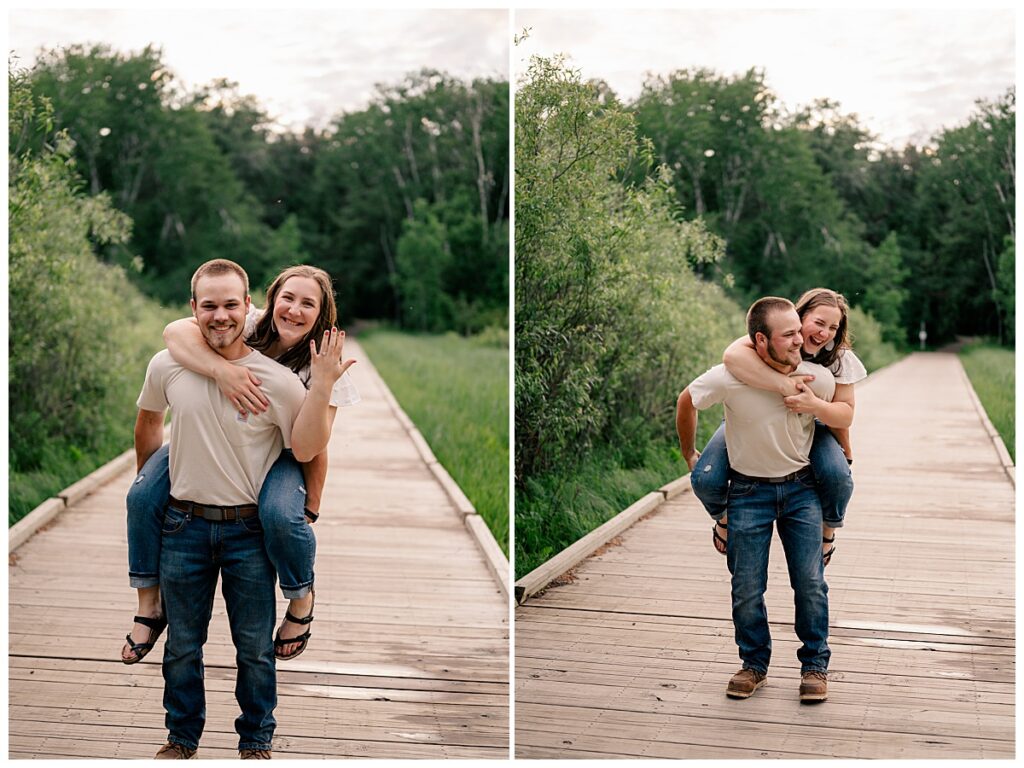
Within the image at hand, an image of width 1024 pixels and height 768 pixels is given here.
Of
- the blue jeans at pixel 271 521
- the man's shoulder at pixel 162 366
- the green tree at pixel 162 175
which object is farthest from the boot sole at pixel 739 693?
the green tree at pixel 162 175

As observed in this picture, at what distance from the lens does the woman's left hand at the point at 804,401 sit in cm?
270

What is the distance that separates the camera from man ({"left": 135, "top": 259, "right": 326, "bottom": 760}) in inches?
95.2

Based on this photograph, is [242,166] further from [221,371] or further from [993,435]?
[993,435]

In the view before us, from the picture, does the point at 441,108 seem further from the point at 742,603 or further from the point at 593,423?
the point at 742,603

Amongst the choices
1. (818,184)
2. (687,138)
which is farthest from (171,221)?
(818,184)

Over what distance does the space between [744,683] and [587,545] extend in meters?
1.18

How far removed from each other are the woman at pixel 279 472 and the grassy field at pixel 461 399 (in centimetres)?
233

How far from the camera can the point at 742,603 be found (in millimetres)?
2863

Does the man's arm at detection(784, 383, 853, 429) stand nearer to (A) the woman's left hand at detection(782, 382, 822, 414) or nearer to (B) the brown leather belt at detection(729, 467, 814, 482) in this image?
(A) the woman's left hand at detection(782, 382, 822, 414)

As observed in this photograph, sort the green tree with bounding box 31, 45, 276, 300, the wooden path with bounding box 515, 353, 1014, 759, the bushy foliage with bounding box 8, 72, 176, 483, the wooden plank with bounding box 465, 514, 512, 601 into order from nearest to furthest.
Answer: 1. the wooden path with bounding box 515, 353, 1014, 759
2. the green tree with bounding box 31, 45, 276, 300
3. the bushy foliage with bounding box 8, 72, 176, 483
4. the wooden plank with bounding box 465, 514, 512, 601

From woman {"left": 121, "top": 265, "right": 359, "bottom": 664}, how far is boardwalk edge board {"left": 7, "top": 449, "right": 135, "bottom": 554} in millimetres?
1860

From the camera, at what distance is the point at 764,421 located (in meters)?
2.76

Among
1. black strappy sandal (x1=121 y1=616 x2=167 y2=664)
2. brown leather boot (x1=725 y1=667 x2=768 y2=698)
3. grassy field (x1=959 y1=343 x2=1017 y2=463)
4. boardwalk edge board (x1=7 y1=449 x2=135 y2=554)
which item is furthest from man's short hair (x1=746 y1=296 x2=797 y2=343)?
boardwalk edge board (x1=7 y1=449 x2=135 y2=554)

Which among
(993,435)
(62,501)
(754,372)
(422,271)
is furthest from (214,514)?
(422,271)
